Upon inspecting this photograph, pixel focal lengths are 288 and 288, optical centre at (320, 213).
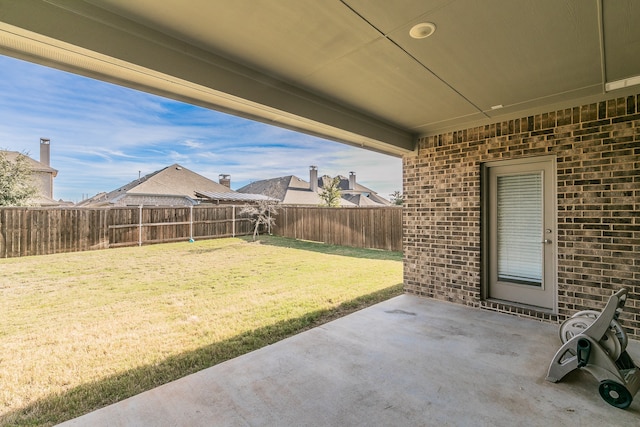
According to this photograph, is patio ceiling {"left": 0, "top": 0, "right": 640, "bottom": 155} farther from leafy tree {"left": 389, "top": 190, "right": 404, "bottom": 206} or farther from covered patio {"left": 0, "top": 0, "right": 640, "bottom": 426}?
leafy tree {"left": 389, "top": 190, "right": 404, "bottom": 206}

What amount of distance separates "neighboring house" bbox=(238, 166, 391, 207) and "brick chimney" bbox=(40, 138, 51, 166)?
44.4 ft

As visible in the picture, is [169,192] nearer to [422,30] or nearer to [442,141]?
[442,141]

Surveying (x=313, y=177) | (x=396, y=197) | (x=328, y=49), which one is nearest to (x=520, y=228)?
(x=328, y=49)

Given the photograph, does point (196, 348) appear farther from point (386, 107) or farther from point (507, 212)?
point (507, 212)

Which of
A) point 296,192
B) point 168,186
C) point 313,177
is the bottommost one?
point 168,186

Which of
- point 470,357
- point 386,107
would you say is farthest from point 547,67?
point 470,357

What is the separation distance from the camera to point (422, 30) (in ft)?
6.53

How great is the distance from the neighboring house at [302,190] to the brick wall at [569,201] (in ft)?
59.0

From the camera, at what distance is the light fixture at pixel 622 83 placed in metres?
2.78

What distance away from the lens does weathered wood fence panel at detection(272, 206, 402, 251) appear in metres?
9.95

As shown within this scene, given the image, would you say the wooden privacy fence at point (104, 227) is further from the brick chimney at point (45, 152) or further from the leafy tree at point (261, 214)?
the brick chimney at point (45, 152)

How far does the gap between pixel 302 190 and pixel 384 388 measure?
24.1 metres

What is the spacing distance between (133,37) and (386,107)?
2.64 metres

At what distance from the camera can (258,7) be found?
5.70 ft
